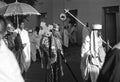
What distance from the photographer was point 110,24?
24875mm

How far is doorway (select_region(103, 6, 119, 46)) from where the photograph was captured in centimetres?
2445

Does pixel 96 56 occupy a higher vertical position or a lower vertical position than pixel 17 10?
lower

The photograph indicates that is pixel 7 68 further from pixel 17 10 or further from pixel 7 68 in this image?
pixel 17 10

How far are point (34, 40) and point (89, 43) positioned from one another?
8.97 m

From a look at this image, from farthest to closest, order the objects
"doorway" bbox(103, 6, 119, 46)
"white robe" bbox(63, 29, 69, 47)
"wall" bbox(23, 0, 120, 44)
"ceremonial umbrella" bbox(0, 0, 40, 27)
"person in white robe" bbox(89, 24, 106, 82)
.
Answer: "wall" bbox(23, 0, 120, 44), "doorway" bbox(103, 6, 119, 46), "white robe" bbox(63, 29, 69, 47), "ceremonial umbrella" bbox(0, 0, 40, 27), "person in white robe" bbox(89, 24, 106, 82)

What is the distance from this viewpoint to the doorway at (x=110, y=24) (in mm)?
24453

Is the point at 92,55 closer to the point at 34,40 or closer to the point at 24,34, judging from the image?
the point at 24,34

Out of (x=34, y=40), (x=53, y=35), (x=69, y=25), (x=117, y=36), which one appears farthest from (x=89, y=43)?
(x=69, y=25)

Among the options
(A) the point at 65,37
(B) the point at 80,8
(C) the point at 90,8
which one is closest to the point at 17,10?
(A) the point at 65,37

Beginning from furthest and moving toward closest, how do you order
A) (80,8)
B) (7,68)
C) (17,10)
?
1. (80,8)
2. (17,10)
3. (7,68)

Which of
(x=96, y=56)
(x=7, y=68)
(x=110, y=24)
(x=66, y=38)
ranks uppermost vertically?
(x=7, y=68)

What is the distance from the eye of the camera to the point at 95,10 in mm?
25172

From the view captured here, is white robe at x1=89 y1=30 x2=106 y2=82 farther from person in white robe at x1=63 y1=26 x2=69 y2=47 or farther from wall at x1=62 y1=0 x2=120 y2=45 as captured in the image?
person in white robe at x1=63 y1=26 x2=69 y2=47

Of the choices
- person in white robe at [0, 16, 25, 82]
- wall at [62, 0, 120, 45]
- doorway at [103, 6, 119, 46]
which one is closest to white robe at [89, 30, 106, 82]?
person in white robe at [0, 16, 25, 82]
